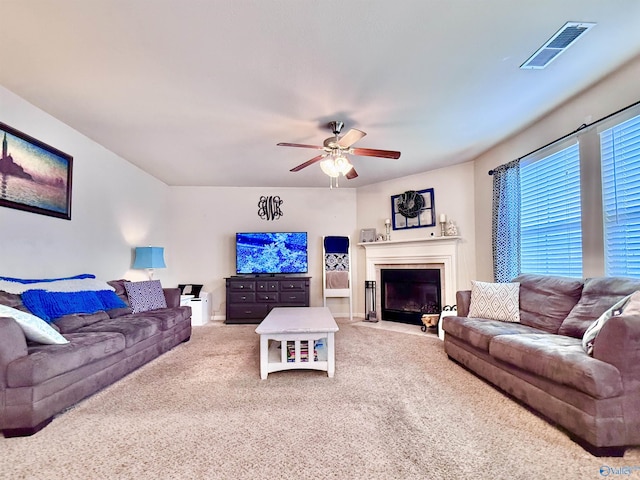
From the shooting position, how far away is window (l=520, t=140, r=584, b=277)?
2877 millimetres

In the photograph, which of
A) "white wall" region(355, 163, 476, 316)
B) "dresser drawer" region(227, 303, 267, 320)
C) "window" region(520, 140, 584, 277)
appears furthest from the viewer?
"dresser drawer" region(227, 303, 267, 320)

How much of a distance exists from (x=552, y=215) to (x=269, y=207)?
4241 mm

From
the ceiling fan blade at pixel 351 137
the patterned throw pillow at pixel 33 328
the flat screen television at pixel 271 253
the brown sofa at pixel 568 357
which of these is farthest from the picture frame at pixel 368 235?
the patterned throw pillow at pixel 33 328

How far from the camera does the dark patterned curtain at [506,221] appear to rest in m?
3.51

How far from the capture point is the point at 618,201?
8.05 ft

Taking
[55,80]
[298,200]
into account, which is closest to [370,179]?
[298,200]

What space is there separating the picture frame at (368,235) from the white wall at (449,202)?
0.10 metres

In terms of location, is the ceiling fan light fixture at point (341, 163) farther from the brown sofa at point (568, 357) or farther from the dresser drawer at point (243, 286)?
the dresser drawer at point (243, 286)

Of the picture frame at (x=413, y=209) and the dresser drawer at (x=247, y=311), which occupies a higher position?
the picture frame at (x=413, y=209)

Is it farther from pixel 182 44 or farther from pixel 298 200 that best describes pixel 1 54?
pixel 298 200

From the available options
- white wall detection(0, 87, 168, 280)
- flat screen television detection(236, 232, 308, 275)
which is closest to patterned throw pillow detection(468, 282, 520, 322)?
flat screen television detection(236, 232, 308, 275)

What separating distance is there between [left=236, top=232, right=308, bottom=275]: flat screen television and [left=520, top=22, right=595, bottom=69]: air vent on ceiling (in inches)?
156

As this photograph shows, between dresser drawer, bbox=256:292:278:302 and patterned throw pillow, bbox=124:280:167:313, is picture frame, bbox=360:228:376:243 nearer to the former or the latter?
dresser drawer, bbox=256:292:278:302

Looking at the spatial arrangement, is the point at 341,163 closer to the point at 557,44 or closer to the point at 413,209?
the point at 557,44
